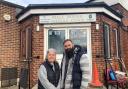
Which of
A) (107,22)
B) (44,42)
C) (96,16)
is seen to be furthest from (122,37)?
(44,42)

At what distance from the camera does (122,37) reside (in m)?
14.5

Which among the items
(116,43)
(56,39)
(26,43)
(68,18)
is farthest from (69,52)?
(116,43)

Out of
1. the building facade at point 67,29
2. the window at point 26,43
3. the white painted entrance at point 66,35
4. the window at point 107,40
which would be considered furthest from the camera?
the window at point 26,43

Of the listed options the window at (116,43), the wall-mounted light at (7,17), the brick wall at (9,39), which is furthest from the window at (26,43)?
the window at (116,43)

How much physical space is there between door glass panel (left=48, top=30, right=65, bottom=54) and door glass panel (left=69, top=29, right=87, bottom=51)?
379 millimetres

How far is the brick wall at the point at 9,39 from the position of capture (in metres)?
11.7

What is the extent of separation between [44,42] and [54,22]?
885 mm

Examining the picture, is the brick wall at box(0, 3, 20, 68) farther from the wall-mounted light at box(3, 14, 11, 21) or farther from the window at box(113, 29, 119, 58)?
the window at box(113, 29, 119, 58)

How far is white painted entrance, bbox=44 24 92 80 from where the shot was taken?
1074cm

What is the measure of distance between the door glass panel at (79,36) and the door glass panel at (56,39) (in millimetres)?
379

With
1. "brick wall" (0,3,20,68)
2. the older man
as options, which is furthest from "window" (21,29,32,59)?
the older man

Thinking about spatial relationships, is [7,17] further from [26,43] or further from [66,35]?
[66,35]

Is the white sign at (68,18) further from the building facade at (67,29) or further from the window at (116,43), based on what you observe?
the window at (116,43)

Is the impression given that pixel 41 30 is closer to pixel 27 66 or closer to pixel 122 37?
pixel 27 66
